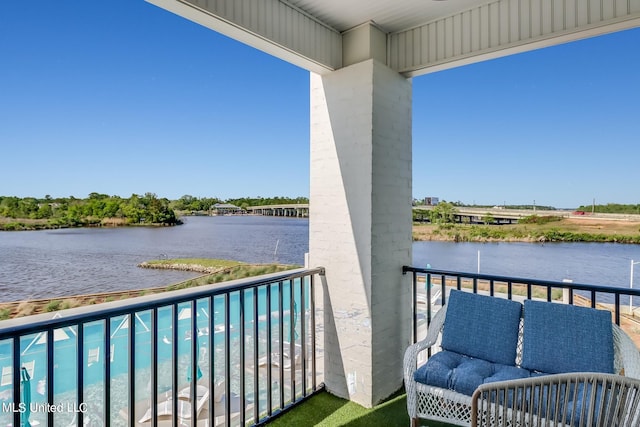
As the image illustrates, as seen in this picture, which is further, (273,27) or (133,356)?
(273,27)

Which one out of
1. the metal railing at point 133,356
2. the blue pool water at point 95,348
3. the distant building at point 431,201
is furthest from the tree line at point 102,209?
the distant building at point 431,201

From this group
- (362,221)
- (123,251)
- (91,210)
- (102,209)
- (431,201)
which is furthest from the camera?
(431,201)

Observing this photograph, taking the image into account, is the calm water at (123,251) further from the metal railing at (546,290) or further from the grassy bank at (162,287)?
the metal railing at (546,290)

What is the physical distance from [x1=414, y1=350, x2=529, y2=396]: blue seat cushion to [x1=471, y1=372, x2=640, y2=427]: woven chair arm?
813mm

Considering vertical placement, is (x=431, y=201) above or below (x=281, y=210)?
above

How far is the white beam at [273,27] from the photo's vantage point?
6.76 ft

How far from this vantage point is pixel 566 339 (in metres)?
2.09

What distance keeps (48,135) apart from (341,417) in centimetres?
396

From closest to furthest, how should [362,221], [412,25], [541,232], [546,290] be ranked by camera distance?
Result: [546,290] < [362,221] < [412,25] < [541,232]

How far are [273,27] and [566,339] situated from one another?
2831mm

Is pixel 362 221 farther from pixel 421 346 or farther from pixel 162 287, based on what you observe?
pixel 162 287

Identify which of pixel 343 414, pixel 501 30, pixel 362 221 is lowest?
pixel 343 414

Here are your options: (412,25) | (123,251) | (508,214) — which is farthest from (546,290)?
(123,251)

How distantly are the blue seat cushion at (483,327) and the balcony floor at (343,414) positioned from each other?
599mm
